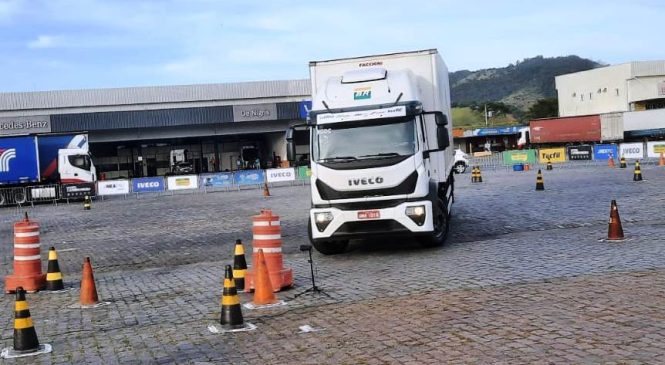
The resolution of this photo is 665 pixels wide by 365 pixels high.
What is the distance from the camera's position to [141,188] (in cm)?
4481

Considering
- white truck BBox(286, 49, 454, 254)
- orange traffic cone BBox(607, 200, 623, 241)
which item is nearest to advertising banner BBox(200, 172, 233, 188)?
white truck BBox(286, 49, 454, 254)

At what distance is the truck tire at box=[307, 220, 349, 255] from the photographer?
13.9 m

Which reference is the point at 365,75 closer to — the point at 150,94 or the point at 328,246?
the point at 328,246

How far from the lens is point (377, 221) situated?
13109 mm

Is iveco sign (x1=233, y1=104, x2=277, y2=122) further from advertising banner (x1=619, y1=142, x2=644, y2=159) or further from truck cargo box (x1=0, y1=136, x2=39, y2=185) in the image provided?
advertising banner (x1=619, y1=142, x2=644, y2=159)

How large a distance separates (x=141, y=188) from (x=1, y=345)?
1482 inches

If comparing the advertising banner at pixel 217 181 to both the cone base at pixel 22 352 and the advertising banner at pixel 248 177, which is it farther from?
the cone base at pixel 22 352

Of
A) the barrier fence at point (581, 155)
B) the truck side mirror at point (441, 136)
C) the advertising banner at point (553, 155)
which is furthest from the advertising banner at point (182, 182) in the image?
the truck side mirror at point (441, 136)

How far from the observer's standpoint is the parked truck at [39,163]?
40781 mm

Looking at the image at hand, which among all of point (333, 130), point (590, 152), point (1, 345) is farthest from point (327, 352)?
point (590, 152)

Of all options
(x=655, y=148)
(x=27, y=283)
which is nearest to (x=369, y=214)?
(x=27, y=283)

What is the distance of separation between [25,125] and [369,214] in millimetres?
55766

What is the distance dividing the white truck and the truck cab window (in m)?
31.6

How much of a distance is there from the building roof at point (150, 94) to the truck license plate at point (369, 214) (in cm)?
5579
